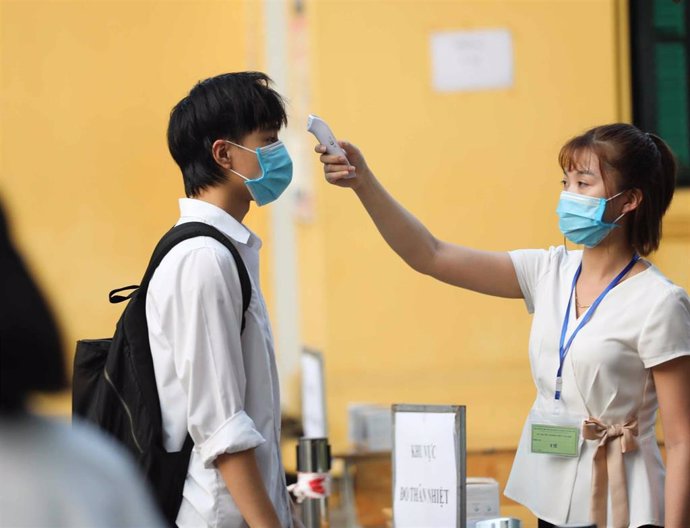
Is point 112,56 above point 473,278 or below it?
above

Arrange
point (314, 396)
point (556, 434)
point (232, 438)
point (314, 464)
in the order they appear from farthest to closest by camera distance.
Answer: point (314, 396) < point (314, 464) < point (556, 434) < point (232, 438)

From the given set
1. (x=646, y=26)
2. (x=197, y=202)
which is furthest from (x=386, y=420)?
(x=197, y=202)

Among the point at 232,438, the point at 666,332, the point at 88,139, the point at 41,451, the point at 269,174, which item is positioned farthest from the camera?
the point at 88,139

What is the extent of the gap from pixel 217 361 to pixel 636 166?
Result: 1227mm

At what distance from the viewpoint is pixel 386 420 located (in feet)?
18.5

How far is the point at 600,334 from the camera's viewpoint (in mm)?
2764

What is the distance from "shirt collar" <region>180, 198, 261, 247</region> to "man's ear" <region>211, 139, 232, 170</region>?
9 centimetres

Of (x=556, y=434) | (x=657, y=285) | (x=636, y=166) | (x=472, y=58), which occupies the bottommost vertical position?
(x=556, y=434)

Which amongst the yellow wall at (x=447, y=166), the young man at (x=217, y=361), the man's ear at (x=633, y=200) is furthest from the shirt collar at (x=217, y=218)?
the yellow wall at (x=447, y=166)

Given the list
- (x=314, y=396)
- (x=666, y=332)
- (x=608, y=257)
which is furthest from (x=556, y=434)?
(x=314, y=396)

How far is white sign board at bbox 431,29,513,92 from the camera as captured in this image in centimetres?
588

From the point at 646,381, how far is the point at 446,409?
1.62ft

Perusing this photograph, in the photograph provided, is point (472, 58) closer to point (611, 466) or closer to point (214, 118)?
point (611, 466)

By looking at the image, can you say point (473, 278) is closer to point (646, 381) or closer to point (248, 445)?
point (646, 381)
